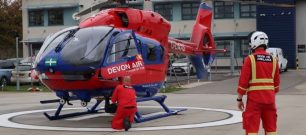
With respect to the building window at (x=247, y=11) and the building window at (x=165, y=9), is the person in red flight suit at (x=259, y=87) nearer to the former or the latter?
the building window at (x=247, y=11)

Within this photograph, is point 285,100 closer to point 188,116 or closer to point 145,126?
point 188,116

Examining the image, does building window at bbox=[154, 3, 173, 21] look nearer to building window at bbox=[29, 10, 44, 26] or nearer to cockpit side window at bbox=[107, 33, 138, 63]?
building window at bbox=[29, 10, 44, 26]

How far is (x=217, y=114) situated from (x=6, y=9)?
192 feet

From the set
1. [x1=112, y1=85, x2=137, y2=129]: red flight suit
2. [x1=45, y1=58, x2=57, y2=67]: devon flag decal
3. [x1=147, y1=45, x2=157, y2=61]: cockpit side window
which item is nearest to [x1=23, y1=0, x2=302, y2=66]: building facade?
[x1=147, y1=45, x2=157, y2=61]: cockpit side window

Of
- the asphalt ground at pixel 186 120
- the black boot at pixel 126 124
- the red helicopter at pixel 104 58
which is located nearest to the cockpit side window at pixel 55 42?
the red helicopter at pixel 104 58

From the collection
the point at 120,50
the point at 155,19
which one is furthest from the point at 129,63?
the point at 155,19

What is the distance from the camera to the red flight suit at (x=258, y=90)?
9.01 metres

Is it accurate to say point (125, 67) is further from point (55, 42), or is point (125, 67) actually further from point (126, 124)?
point (55, 42)

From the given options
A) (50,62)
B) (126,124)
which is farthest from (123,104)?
(50,62)

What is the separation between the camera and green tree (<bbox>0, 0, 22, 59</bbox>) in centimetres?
6838

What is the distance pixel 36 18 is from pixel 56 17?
7.91 ft

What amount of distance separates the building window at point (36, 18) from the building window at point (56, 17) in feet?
2.99

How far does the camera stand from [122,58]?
1436cm

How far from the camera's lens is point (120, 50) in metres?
14.5
